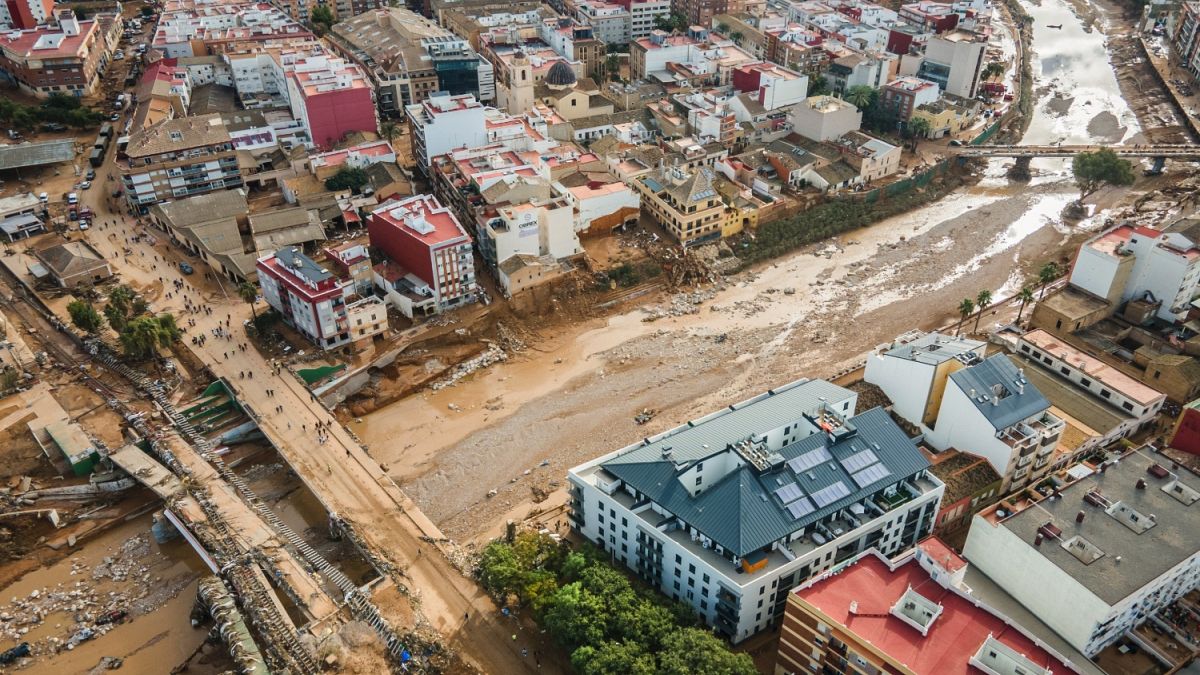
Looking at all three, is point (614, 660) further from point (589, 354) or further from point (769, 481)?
point (589, 354)

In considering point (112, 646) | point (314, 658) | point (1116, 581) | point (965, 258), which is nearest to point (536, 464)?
point (314, 658)

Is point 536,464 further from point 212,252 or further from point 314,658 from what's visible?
point 212,252

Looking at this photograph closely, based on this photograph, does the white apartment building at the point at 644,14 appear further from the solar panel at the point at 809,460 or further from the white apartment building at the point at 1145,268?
the solar panel at the point at 809,460

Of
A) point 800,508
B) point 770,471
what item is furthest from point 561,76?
point 800,508

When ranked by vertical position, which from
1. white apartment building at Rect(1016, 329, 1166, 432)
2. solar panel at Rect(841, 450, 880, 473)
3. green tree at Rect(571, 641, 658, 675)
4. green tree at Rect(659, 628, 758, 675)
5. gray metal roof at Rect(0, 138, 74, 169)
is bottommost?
green tree at Rect(571, 641, 658, 675)

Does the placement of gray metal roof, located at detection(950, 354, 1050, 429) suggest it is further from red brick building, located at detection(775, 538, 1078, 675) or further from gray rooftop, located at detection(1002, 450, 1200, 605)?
red brick building, located at detection(775, 538, 1078, 675)

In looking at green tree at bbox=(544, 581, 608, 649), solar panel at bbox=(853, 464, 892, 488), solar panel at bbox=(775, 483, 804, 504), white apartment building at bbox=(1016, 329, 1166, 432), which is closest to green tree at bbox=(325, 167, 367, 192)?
green tree at bbox=(544, 581, 608, 649)
